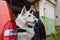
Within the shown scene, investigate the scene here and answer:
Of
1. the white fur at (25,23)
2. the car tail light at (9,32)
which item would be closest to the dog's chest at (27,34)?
the white fur at (25,23)

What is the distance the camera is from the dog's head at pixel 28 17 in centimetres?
299

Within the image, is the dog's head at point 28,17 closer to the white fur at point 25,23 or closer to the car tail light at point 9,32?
the white fur at point 25,23

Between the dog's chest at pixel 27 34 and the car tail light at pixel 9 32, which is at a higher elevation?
the car tail light at pixel 9 32

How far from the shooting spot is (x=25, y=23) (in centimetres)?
298

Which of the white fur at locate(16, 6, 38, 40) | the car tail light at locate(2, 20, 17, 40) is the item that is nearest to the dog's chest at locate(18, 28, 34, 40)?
the white fur at locate(16, 6, 38, 40)

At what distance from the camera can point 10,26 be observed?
7.53ft

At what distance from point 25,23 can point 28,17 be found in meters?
0.12

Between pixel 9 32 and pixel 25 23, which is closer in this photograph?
pixel 9 32

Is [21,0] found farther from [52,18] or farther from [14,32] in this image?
[52,18]

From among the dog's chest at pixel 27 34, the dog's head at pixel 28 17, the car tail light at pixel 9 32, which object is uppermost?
the dog's head at pixel 28 17

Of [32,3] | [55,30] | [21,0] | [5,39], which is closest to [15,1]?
[21,0]

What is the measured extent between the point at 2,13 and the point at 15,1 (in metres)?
0.66

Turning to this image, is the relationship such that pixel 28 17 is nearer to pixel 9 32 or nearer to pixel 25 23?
pixel 25 23

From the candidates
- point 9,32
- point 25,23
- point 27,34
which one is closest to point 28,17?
point 25,23
